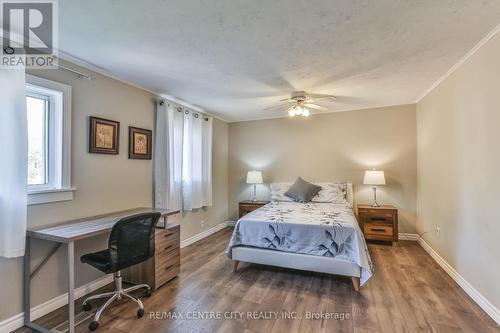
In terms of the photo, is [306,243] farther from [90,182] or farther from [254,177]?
[90,182]

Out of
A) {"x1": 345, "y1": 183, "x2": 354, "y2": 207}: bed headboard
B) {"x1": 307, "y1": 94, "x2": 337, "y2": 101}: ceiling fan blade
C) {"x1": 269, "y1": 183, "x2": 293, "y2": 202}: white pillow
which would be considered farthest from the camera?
{"x1": 269, "y1": 183, "x2": 293, "y2": 202}: white pillow

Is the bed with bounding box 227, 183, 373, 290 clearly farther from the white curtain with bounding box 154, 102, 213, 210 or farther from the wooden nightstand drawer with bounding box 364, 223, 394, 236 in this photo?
the white curtain with bounding box 154, 102, 213, 210

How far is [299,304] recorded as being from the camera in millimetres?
2359

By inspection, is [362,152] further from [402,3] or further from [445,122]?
[402,3]

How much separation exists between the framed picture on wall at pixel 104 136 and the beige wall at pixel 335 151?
3.00 m

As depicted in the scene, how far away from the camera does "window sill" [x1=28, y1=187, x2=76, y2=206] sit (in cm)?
212

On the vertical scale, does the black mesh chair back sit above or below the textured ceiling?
below

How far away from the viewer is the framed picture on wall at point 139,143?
3111 millimetres

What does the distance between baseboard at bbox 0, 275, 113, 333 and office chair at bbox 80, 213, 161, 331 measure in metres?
0.26

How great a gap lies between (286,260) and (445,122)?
270 cm

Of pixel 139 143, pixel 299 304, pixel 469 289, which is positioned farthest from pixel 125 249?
pixel 469 289

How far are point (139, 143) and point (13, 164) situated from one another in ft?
4.62

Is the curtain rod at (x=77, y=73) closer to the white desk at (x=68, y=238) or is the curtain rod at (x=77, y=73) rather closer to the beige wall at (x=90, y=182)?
the beige wall at (x=90, y=182)

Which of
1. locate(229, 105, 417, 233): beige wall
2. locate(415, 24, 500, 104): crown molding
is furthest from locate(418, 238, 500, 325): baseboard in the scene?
locate(415, 24, 500, 104): crown molding
